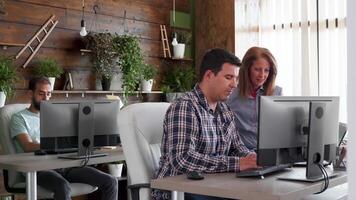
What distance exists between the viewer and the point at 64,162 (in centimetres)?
260

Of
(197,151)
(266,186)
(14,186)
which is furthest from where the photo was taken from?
(14,186)

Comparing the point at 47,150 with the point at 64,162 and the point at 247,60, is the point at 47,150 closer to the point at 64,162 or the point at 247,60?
the point at 64,162

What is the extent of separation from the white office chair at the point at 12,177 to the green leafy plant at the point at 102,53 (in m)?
1.25

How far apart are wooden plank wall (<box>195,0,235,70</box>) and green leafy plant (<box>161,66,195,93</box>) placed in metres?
0.34

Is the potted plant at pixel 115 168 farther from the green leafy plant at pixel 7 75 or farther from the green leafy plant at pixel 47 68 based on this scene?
the green leafy plant at pixel 7 75

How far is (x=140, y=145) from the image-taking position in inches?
89.4

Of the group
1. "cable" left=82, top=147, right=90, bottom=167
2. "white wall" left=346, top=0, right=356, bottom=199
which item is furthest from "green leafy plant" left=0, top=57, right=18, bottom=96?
"white wall" left=346, top=0, right=356, bottom=199

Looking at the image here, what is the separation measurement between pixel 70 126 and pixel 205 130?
995 millimetres

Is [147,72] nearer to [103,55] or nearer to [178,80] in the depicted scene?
[178,80]

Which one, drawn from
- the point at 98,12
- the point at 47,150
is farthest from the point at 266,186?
the point at 98,12

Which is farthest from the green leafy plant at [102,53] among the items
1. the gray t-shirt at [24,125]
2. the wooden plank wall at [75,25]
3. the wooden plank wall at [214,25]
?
the wooden plank wall at [214,25]

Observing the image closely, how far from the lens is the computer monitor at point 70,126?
107 inches

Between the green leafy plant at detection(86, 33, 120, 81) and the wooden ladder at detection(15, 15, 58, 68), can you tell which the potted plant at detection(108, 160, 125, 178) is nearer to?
the green leafy plant at detection(86, 33, 120, 81)

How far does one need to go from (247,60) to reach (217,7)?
272cm
